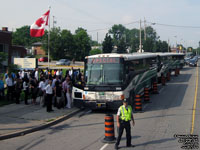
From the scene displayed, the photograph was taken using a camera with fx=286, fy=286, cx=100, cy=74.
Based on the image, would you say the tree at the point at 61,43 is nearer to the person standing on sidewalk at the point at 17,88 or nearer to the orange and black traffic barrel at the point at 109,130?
the person standing on sidewalk at the point at 17,88

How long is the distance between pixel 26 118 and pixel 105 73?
15.2ft

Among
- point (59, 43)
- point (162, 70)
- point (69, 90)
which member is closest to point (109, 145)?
point (69, 90)

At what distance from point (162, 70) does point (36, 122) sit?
22.9 metres

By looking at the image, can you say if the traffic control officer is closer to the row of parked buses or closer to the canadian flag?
the row of parked buses

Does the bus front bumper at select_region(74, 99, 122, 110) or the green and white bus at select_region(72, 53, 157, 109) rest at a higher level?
the green and white bus at select_region(72, 53, 157, 109)

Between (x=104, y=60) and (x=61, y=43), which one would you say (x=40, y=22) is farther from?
(x=61, y=43)

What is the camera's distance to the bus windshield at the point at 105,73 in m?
15.1

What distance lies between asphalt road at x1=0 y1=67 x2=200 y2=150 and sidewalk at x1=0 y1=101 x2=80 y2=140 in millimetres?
345

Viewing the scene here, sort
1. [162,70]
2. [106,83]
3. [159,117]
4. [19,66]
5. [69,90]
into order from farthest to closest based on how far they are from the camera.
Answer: [162,70]
[19,66]
[69,90]
[106,83]
[159,117]

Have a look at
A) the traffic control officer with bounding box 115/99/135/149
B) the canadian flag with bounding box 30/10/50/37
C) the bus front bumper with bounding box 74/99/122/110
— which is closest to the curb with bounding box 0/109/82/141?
the bus front bumper with bounding box 74/99/122/110

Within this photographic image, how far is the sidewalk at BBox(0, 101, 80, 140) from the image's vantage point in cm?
1148

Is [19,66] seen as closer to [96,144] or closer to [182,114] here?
[182,114]

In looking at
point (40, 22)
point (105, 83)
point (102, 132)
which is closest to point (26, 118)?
point (102, 132)

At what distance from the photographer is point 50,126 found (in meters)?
12.9
